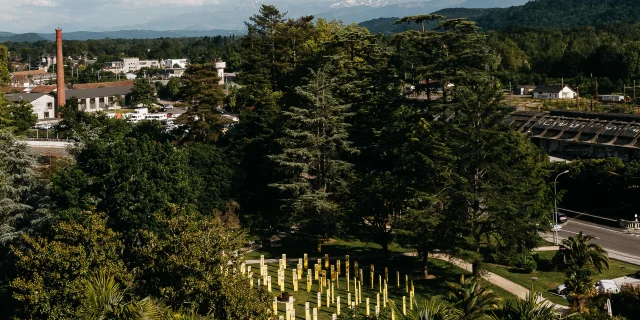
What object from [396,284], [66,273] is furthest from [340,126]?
[66,273]

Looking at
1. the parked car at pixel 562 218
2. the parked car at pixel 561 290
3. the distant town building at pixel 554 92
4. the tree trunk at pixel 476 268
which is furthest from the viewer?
the distant town building at pixel 554 92

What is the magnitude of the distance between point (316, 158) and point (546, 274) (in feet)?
46.1

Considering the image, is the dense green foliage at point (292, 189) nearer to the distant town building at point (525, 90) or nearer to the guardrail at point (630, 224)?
the guardrail at point (630, 224)

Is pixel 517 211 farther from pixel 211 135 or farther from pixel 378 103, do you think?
pixel 211 135

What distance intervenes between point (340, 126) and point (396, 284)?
427 inches

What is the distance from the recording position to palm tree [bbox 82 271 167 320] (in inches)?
695

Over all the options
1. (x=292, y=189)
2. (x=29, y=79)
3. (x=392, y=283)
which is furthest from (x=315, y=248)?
(x=29, y=79)

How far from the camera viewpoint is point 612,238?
37.1 m

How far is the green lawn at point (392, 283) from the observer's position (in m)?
27.4

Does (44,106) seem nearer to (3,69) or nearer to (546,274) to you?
(3,69)

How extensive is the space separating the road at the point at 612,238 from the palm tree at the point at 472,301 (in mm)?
15571

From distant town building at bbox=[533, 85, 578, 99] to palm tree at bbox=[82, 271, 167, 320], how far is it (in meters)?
79.9

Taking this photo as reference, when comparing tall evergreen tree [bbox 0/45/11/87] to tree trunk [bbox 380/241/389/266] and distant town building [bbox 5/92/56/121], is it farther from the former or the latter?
tree trunk [bbox 380/241/389/266]

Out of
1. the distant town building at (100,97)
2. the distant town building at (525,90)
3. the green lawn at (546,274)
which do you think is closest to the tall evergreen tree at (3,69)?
the distant town building at (100,97)
